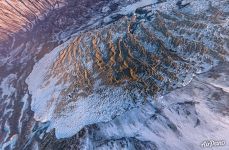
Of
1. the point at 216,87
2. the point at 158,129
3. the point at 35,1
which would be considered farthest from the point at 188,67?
the point at 35,1

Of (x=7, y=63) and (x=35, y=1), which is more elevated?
(x=35, y=1)

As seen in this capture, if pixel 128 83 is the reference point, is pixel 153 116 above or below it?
below

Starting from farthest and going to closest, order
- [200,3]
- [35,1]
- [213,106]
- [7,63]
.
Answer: [35,1] → [7,63] → [200,3] → [213,106]

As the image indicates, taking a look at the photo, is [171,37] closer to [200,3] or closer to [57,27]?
[200,3]

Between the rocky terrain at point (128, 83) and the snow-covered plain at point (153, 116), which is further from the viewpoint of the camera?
the rocky terrain at point (128, 83)

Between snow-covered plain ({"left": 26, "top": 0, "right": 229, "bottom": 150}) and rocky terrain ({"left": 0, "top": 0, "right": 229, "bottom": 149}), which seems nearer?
snow-covered plain ({"left": 26, "top": 0, "right": 229, "bottom": 150})

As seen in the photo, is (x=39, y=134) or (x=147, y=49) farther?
(x=147, y=49)

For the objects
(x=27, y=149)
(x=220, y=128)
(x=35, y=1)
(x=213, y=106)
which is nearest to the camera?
(x=220, y=128)

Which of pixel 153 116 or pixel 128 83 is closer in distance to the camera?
pixel 153 116
